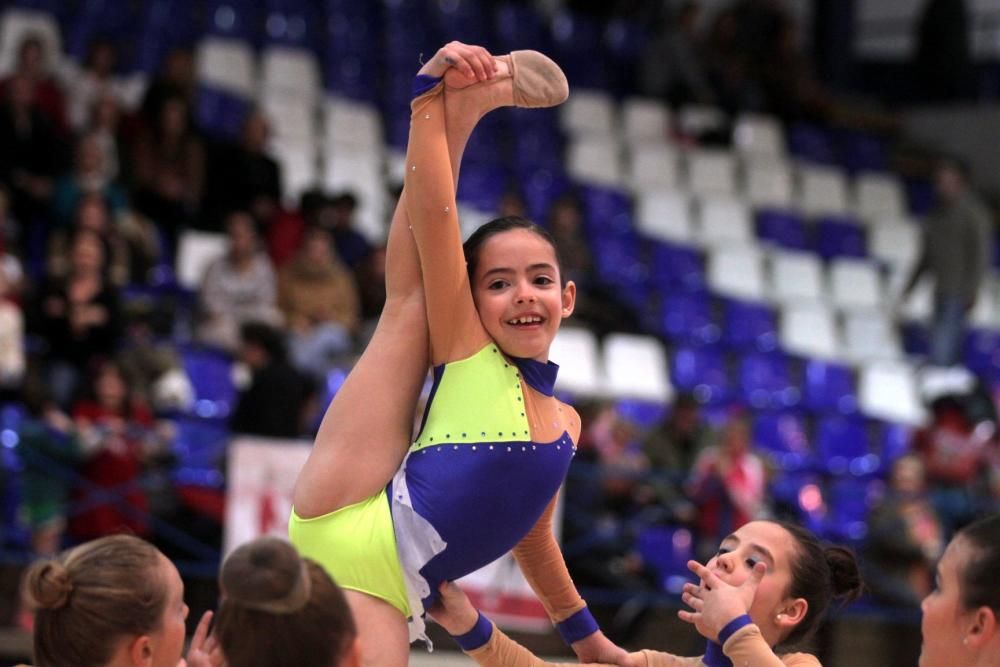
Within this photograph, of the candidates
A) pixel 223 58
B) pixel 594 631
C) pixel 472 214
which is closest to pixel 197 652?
pixel 594 631

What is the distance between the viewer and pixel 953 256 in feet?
31.6

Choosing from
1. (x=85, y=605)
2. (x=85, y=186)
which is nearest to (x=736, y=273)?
(x=85, y=186)

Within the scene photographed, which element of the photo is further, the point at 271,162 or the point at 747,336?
the point at 747,336

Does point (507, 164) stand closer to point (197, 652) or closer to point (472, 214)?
point (472, 214)

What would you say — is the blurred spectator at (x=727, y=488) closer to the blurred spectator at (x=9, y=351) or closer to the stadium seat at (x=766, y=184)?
the blurred spectator at (x=9, y=351)

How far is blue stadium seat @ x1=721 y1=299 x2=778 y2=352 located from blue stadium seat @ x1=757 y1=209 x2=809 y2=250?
3.55ft

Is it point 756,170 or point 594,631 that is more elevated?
point 756,170

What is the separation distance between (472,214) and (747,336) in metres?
1.99

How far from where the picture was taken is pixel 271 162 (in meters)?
8.16

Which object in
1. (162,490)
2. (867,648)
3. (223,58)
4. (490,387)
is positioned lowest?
(867,648)

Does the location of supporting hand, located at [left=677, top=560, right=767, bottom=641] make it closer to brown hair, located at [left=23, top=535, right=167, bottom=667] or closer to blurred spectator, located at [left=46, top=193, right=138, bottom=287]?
brown hair, located at [left=23, top=535, right=167, bottom=667]

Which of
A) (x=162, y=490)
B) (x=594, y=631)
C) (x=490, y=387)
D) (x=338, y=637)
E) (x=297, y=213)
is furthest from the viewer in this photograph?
(x=297, y=213)

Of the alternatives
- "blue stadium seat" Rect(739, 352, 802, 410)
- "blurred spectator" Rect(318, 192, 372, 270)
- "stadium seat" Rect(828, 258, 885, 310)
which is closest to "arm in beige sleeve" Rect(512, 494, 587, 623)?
"blurred spectator" Rect(318, 192, 372, 270)

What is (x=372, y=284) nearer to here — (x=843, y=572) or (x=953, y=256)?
(x=953, y=256)
